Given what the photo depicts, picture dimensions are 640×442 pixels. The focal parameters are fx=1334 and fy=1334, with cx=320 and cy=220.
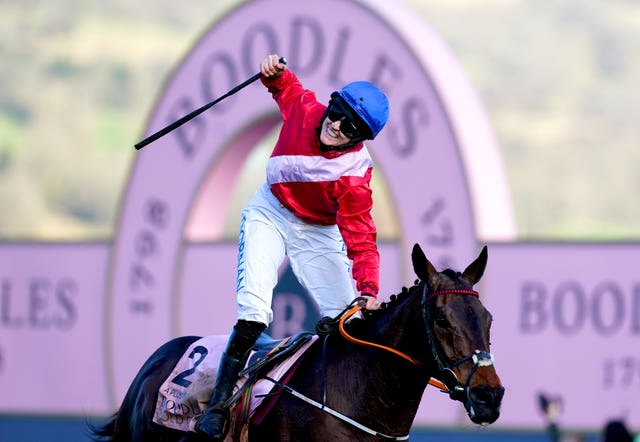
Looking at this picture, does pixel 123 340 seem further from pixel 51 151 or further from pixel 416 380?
pixel 51 151

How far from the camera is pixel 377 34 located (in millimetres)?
11289

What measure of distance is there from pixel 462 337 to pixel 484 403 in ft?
0.94

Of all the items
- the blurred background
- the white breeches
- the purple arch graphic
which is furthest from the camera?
the blurred background

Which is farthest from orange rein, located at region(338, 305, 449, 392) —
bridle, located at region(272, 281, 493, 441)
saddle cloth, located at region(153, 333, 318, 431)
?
saddle cloth, located at region(153, 333, 318, 431)

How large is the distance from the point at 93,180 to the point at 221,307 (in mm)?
26688

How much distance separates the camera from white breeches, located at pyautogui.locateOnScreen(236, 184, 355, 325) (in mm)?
6043

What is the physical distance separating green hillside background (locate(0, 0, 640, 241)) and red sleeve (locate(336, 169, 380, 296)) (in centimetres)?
2852

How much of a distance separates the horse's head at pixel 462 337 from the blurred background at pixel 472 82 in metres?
28.4

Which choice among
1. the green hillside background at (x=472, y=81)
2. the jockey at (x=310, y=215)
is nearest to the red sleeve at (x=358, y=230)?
the jockey at (x=310, y=215)

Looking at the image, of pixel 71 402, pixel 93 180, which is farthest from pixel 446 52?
pixel 93 180

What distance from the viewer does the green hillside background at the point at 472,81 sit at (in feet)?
122

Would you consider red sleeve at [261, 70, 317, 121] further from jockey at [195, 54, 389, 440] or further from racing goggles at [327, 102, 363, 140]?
racing goggles at [327, 102, 363, 140]

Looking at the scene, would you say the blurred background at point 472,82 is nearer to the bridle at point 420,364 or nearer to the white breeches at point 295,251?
the white breeches at point 295,251

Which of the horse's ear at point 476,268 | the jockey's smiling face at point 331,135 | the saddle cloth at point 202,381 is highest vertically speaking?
the jockey's smiling face at point 331,135
